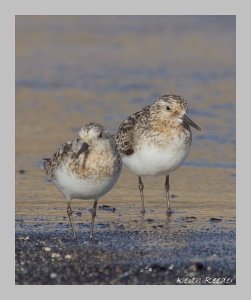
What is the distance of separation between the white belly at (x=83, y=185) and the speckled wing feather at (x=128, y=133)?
1.99m

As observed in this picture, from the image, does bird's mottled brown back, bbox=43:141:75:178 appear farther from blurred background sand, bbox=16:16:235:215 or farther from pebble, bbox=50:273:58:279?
pebble, bbox=50:273:58:279

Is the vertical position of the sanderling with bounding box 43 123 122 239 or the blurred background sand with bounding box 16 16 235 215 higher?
the blurred background sand with bounding box 16 16 235 215

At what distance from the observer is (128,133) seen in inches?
470

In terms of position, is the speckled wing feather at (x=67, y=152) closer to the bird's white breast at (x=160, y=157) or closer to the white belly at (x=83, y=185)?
the white belly at (x=83, y=185)

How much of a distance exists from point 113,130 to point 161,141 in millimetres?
3727

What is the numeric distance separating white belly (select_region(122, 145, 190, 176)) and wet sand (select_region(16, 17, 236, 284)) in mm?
415

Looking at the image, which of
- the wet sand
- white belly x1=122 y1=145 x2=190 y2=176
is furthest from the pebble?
white belly x1=122 y1=145 x2=190 y2=176

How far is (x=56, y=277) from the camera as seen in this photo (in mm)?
8398

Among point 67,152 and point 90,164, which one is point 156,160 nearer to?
point 67,152

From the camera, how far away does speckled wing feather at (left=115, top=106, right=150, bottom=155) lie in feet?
38.6

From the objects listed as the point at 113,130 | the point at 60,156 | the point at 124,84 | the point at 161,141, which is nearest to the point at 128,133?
the point at 161,141

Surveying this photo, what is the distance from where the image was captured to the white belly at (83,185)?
963 centimetres

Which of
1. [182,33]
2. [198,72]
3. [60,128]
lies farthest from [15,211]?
[182,33]

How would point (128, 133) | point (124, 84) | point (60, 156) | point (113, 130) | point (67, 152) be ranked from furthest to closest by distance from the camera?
point (124, 84)
point (113, 130)
point (128, 133)
point (60, 156)
point (67, 152)
